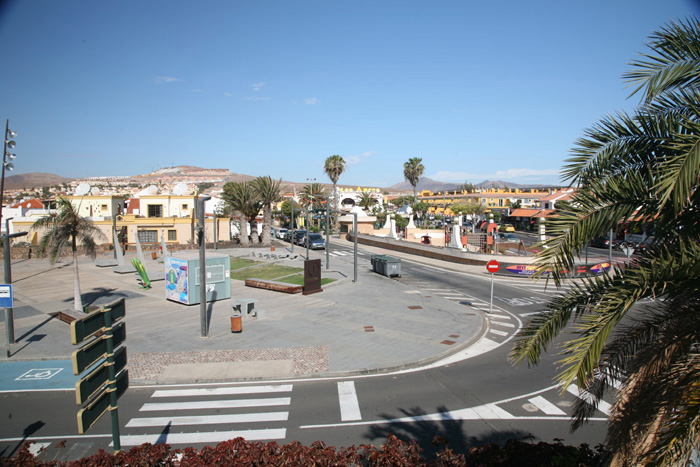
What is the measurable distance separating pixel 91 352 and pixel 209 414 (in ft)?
19.1

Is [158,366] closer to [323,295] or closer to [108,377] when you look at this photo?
[108,377]

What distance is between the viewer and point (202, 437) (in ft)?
30.4

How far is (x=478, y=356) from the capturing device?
14.8 meters

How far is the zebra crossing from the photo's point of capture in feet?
30.4

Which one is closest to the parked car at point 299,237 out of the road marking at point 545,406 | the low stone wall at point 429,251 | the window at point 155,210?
the low stone wall at point 429,251

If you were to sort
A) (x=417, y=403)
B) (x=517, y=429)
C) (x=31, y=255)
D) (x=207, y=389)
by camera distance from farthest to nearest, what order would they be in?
1. (x=31, y=255)
2. (x=207, y=389)
3. (x=417, y=403)
4. (x=517, y=429)

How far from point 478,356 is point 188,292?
48.2 feet

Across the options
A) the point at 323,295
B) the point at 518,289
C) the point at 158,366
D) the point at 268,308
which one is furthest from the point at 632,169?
the point at 518,289

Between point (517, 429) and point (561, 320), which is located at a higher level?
point (561, 320)

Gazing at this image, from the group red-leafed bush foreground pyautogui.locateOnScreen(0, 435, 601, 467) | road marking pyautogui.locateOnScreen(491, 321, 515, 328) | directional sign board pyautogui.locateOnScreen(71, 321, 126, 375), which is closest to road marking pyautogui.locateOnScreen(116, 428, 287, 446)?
red-leafed bush foreground pyautogui.locateOnScreen(0, 435, 601, 467)

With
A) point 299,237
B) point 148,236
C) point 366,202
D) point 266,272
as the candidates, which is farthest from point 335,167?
point 266,272

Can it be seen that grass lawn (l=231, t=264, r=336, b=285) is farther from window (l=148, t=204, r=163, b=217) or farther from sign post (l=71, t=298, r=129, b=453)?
window (l=148, t=204, r=163, b=217)

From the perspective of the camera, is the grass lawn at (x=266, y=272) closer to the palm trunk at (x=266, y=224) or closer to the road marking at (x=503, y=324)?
the road marking at (x=503, y=324)

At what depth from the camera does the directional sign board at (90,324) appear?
5023 mm
